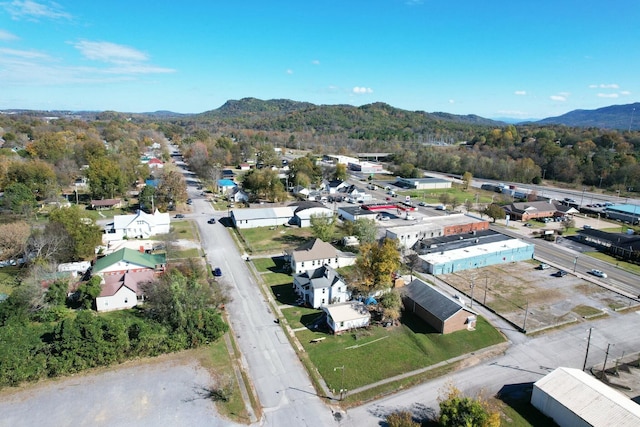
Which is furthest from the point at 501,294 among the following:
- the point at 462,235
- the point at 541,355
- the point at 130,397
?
the point at 130,397

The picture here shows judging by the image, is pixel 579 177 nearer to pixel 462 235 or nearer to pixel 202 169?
pixel 462 235

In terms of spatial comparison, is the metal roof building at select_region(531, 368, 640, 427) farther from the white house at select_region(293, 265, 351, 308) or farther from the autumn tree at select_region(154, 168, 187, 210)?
the autumn tree at select_region(154, 168, 187, 210)

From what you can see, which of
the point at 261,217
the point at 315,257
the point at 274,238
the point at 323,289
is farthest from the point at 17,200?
the point at 323,289

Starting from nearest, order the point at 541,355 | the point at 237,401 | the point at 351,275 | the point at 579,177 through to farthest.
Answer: the point at 237,401
the point at 541,355
the point at 351,275
the point at 579,177

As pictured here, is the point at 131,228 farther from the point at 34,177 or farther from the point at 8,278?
the point at 34,177

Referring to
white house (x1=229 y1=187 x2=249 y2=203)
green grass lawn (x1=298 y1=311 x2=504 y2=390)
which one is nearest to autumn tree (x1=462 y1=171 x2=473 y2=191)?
white house (x1=229 y1=187 x2=249 y2=203)
